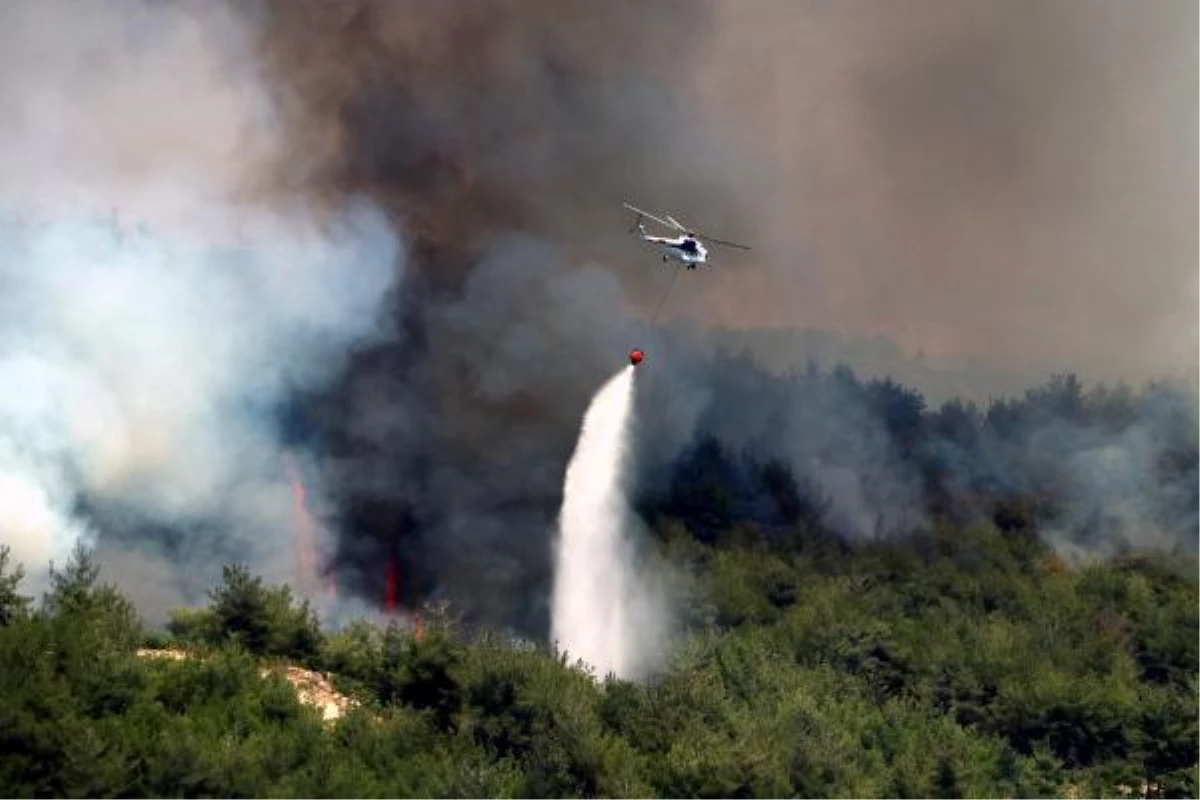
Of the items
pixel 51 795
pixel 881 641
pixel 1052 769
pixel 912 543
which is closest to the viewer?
pixel 51 795

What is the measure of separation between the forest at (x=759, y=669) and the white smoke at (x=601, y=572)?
15.9 feet

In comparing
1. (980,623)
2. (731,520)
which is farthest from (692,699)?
(731,520)

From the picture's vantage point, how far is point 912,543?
548ft

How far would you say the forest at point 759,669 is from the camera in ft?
226

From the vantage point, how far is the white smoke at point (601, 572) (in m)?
118

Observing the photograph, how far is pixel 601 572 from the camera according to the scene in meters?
129

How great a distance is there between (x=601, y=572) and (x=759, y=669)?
2509 cm

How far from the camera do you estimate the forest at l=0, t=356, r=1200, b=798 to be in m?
68.9

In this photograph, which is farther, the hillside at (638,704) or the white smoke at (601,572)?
the white smoke at (601,572)

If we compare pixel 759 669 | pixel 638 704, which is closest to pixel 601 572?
pixel 759 669

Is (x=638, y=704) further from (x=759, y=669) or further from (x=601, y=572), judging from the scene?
(x=601, y=572)

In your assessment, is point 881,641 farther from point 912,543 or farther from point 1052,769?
point 912,543

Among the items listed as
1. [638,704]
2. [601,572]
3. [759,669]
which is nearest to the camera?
[638,704]

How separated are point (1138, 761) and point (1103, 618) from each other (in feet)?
112
